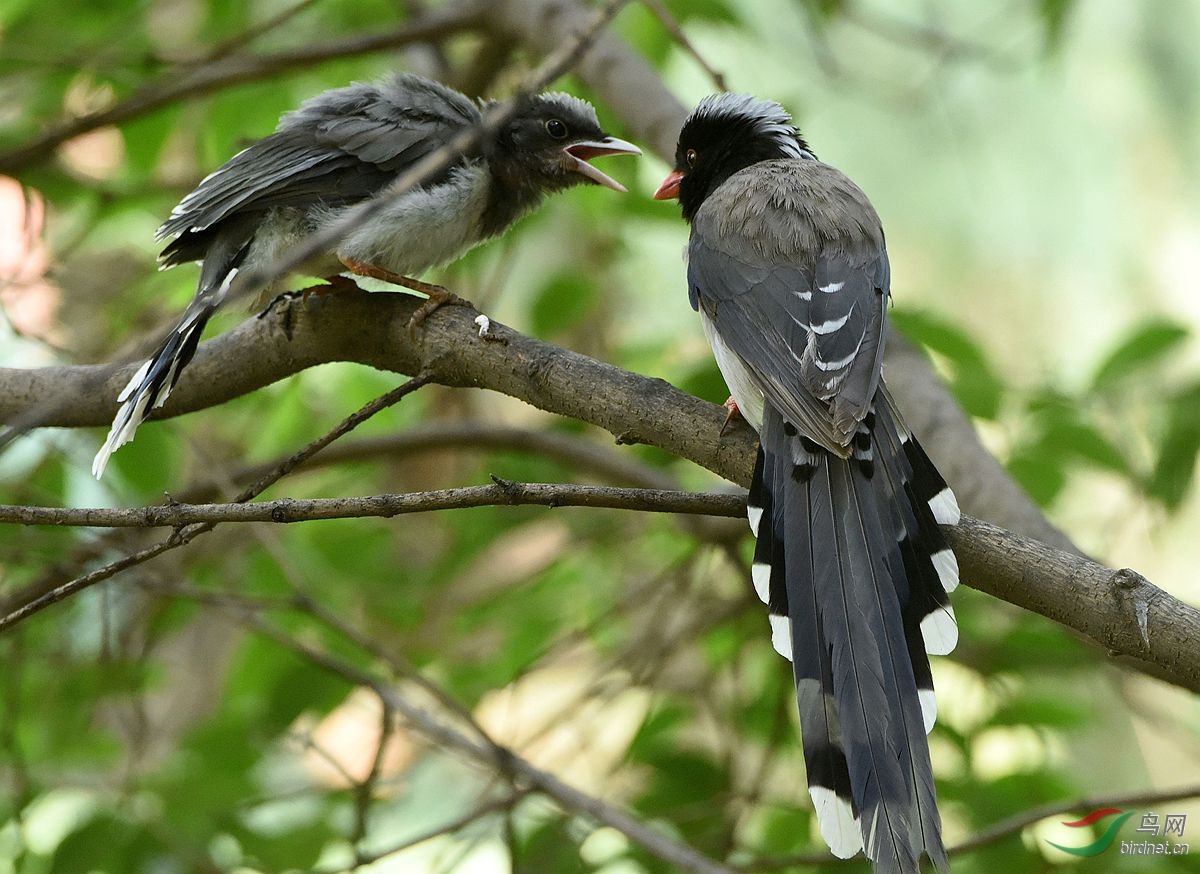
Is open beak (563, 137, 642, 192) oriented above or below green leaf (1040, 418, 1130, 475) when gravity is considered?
above

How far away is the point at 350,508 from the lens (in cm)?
200

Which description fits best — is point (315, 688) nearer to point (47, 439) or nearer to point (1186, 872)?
point (47, 439)

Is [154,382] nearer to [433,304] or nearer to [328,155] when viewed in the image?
[433,304]

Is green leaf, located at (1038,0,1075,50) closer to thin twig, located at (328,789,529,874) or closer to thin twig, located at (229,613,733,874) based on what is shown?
thin twig, located at (229,613,733,874)

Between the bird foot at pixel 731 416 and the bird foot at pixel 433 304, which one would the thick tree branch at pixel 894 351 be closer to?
the bird foot at pixel 731 416

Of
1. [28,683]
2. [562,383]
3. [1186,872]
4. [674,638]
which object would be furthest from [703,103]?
[28,683]

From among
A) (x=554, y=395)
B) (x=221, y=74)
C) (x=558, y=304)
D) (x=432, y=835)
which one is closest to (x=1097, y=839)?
(x=432, y=835)

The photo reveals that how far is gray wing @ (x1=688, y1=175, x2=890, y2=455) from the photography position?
2570 millimetres

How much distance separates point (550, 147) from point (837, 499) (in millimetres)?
1972

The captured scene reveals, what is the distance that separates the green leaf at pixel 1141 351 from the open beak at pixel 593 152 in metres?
1.67

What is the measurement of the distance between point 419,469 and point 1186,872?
172 inches

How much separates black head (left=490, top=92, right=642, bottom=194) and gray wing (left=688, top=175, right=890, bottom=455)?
0.93 m

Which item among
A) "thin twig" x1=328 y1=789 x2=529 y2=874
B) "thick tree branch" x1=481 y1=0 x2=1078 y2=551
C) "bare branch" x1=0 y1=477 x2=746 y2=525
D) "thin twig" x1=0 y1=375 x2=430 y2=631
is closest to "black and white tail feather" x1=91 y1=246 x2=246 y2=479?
"thin twig" x1=0 y1=375 x2=430 y2=631

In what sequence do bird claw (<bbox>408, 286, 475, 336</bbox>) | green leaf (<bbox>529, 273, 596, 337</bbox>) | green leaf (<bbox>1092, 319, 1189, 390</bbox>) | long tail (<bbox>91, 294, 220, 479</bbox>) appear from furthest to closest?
green leaf (<bbox>529, 273, 596, 337</bbox>) → green leaf (<bbox>1092, 319, 1189, 390</bbox>) → bird claw (<bbox>408, 286, 475, 336</bbox>) → long tail (<bbox>91, 294, 220, 479</bbox>)
